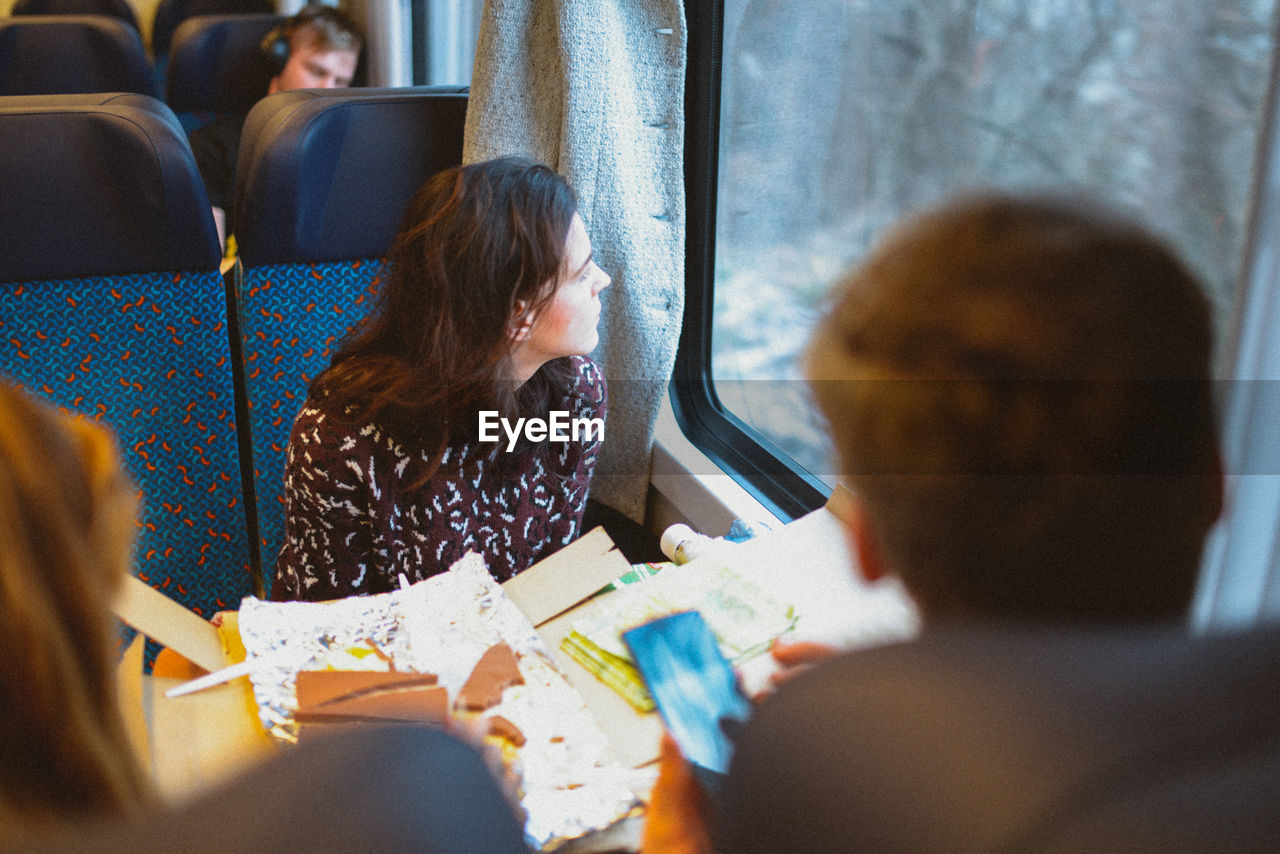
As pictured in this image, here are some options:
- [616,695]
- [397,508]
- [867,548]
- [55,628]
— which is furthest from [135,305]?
[867,548]

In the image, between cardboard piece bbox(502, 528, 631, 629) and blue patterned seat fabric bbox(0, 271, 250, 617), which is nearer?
cardboard piece bbox(502, 528, 631, 629)

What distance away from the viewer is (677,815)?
2.22ft

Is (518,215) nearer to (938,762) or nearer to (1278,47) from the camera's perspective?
(1278,47)

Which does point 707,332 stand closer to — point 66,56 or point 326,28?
point 326,28

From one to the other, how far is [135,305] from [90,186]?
0.19 meters

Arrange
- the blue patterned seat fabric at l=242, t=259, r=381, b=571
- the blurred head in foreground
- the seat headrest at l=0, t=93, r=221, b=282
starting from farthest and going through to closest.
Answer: the blue patterned seat fabric at l=242, t=259, r=381, b=571 < the seat headrest at l=0, t=93, r=221, b=282 < the blurred head in foreground

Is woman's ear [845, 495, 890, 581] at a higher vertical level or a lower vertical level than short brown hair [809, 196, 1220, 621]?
lower

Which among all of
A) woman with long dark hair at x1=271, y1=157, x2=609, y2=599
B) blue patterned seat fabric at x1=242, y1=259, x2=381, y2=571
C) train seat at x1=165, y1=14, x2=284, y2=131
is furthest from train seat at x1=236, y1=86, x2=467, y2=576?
train seat at x1=165, y1=14, x2=284, y2=131

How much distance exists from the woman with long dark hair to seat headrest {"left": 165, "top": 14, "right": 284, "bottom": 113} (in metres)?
2.12

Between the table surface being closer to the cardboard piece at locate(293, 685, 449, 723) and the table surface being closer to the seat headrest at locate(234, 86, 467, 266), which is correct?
the cardboard piece at locate(293, 685, 449, 723)

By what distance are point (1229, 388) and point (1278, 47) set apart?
26cm

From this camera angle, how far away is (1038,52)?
119 cm

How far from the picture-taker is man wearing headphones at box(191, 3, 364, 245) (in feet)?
9.51

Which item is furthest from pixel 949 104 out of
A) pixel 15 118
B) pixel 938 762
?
pixel 15 118
